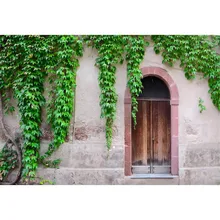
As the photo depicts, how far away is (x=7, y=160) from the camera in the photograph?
543 centimetres

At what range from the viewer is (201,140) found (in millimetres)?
5570

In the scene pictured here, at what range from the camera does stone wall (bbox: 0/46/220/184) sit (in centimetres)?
539

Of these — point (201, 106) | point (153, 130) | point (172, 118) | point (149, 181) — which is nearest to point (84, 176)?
point (149, 181)

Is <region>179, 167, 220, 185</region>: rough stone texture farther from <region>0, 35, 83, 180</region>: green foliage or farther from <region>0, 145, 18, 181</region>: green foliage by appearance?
<region>0, 145, 18, 181</region>: green foliage

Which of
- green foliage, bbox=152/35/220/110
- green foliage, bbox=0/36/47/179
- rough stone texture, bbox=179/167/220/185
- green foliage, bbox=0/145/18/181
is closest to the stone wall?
rough stone texture, bbox=179/167/220/185

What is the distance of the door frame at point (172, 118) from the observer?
17.8 feet

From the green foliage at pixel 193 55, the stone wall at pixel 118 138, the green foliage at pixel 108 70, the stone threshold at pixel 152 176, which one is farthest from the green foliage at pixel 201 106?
the green foliage at pixel 108 70

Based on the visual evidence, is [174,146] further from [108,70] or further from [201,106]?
[108,70]

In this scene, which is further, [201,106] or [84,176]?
[201,106]

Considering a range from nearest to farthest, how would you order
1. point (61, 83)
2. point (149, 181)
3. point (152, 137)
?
1. point (61, 83)
2. point (149, 181)
3. point (152, 137)

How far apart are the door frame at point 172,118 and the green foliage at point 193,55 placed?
1.14 feet

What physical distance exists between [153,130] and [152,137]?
0.17 m

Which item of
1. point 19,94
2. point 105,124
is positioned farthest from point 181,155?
point 19,94

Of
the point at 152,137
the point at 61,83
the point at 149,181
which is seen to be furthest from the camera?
the point at 152,137
